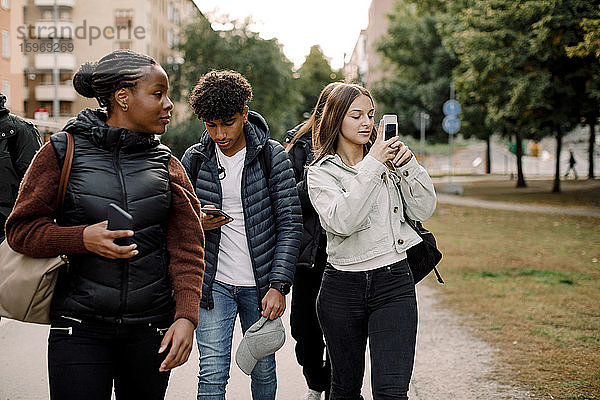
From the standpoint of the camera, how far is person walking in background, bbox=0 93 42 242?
475 cm

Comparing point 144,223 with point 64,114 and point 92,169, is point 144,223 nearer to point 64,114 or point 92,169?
point 92,169

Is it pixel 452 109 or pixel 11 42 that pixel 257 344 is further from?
pixel 452 109

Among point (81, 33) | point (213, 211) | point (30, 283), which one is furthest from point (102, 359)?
point (81, 33)

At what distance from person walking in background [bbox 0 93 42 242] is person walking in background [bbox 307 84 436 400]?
2121 millimetres

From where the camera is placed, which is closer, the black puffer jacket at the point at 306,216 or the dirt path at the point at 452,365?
the black puffer jacket at the point at 306,216

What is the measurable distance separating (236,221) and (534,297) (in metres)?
5.94

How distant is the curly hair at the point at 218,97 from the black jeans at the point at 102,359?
122 centimetres

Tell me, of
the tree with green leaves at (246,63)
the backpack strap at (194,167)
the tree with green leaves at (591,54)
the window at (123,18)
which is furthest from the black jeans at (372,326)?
the window at (123,18)

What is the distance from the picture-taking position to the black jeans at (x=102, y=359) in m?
2.66

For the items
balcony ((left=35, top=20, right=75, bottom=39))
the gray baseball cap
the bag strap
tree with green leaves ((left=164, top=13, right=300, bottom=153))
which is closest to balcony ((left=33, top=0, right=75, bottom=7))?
balcony ((left=35, top=20, right=75, bottom=39))

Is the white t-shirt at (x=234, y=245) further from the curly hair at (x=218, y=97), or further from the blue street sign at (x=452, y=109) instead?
the blue street sign at (x=452, y=109)

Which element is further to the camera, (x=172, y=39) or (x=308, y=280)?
(x=172, y=39)

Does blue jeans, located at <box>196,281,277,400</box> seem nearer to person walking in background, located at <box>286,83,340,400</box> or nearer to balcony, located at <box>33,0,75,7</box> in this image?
person walking in background, located at <box>286,83,340,400</box>

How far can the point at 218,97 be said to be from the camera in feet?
12.0
